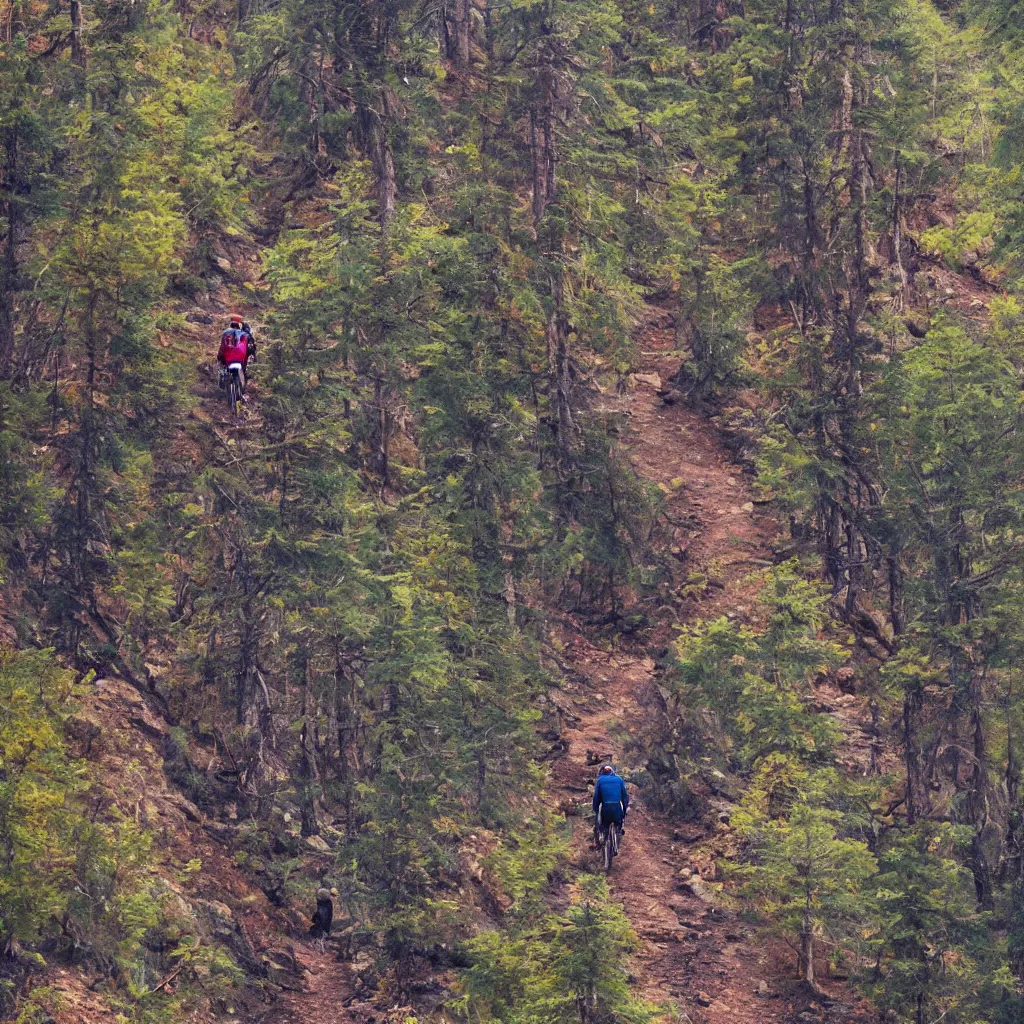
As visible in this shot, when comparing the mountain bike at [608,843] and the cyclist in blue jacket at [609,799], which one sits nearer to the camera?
the cyclist in blue jacket at [609,799]

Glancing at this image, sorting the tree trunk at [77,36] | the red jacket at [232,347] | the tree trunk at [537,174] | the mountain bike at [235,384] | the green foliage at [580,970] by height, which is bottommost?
the green foliage at [580,970]

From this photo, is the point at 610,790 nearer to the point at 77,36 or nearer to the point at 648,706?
the point at 648,706

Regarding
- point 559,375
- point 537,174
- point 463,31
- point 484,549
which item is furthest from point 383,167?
point 463,31

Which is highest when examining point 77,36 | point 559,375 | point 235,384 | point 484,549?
point 77,36

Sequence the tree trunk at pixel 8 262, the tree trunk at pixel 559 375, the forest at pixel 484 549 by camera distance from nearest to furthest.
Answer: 1. the forest at pixel 484 549
2. the tree trunk at pixel 8 262
3. the tree trunk at pixel 559 375

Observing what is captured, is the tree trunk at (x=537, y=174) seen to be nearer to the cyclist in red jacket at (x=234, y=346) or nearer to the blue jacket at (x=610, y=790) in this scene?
the cyclist in red jacket at (x=234, y=346)

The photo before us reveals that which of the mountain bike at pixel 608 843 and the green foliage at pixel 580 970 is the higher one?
the mountain bike at pixel 608 843

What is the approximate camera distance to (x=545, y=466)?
30438 mm

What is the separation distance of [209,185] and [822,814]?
16.2 metres

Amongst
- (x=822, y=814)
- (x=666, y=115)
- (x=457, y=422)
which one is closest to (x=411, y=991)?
(x=822, y=814)

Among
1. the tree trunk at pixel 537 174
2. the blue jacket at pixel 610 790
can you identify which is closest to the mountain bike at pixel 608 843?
the blue jacket at pixel 610 790

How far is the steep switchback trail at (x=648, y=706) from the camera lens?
22.8 meters

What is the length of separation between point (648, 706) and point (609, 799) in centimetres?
508

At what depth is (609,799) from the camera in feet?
75.7
